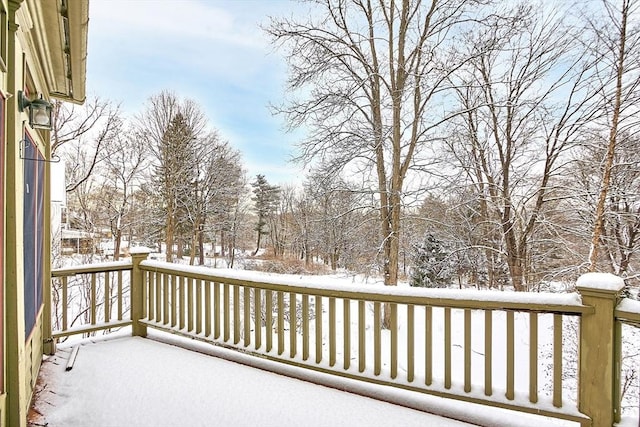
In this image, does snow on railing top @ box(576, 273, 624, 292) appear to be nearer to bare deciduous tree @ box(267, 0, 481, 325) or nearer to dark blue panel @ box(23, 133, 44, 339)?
dark blue panel @ box(23, 133, 44, 339)

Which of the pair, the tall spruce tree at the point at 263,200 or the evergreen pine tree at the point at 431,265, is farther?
the tall spruce tree at the point at 263,200

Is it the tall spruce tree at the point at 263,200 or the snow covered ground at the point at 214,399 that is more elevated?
the tall spruce tree at the point at 263,200

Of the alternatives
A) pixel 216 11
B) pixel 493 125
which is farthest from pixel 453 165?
pixel 216 11

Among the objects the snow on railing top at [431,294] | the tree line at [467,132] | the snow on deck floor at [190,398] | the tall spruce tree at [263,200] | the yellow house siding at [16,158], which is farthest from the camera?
the tall spruce tree at [263,200]

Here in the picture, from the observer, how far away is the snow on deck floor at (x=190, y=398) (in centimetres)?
240

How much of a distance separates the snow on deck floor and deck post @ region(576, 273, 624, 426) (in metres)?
0.81

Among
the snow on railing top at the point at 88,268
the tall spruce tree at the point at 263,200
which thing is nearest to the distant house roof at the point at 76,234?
the snow on railing top at the point at 88,268

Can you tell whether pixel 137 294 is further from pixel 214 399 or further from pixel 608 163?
pixel 608 163

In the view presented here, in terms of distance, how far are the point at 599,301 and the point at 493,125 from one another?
839 centimetres

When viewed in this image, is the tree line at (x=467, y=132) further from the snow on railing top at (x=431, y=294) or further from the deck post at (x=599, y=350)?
the deck post at (x=599, y=350)

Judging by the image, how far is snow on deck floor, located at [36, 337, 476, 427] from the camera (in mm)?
2396

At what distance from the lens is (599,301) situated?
2.11 m

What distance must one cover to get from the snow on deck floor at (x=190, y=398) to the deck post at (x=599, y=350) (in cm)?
81

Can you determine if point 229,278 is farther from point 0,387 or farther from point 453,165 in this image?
point 453,165
